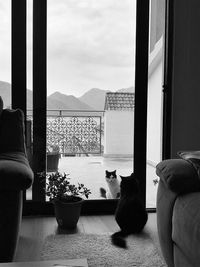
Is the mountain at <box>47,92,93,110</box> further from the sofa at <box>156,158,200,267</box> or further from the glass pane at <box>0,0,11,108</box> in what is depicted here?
the sofa at <box>156,158,200,267</box>

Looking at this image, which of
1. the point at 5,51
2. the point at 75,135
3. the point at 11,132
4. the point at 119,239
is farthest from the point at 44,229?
the point at 5,51

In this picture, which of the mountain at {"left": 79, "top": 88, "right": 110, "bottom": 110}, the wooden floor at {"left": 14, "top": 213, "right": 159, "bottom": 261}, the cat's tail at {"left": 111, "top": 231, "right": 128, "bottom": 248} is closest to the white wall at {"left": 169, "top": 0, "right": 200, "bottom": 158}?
the mountain at {"left": 79, "top": 88, "right": 110, "bottom": 110}

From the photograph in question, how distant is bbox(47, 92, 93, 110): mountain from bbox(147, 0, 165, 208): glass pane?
0.61 meters

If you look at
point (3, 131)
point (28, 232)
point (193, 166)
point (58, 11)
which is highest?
point (58, 11)

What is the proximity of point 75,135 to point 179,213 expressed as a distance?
174 centimetres

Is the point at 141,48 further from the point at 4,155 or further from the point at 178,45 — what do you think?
the point at 4,155

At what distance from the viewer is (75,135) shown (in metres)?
3.13

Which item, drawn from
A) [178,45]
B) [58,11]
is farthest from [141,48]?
[58,11]

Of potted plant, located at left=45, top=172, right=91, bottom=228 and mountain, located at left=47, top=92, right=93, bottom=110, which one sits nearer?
potted plant, located at left=45, top=172, right=91, bottom=228

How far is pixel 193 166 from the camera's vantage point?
1.71m

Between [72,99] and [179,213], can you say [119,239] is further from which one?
[72,99]

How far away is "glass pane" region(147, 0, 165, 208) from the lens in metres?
3.03

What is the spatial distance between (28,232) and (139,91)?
1587 millimetres

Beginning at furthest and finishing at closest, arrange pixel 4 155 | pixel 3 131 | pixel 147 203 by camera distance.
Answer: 1. pixel 147 203
2. pixel 3 131
3. pixel 4 155
